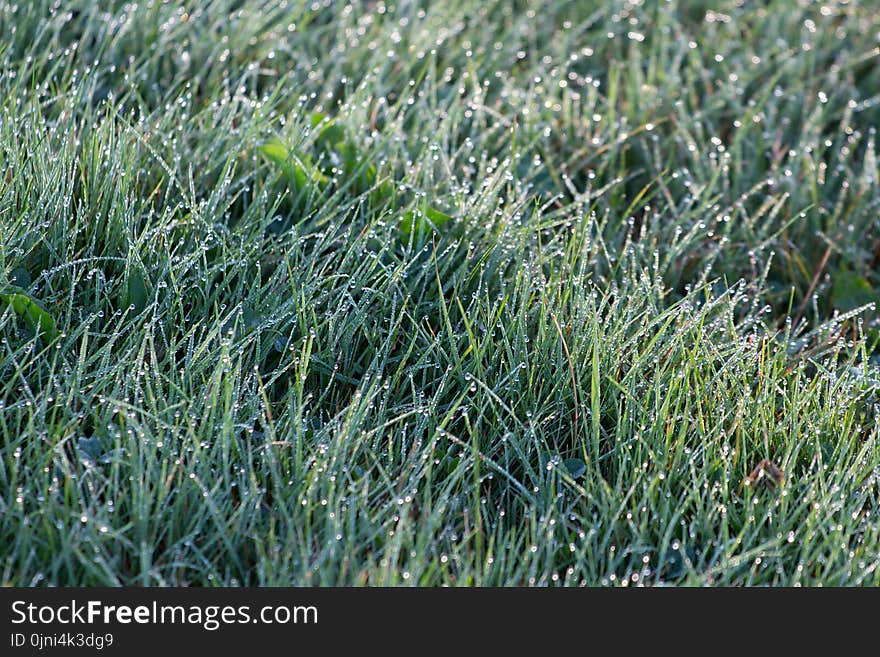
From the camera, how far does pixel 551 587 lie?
1.61 meters

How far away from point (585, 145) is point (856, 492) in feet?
4.23

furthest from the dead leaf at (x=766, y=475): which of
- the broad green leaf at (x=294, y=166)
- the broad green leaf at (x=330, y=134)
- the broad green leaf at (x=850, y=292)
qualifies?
the broad green leaf at (x=330, y=134)

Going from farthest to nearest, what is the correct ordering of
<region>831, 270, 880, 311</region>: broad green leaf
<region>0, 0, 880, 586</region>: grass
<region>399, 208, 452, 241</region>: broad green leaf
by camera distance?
<region>831, 270, 880, 311</region>: broad green leaf
<region>399, 208, 452, 241</region>: broad green leaf
<region>0, 0, 880, 586</region>: grass

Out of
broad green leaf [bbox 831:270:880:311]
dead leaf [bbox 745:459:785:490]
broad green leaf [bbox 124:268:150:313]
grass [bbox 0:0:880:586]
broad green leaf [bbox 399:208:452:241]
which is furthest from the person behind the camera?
broad green leaf [bbox 831:270:880:311]

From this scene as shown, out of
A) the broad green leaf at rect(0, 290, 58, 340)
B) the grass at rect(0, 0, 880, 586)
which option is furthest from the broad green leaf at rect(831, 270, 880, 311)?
the broad green leaf at rect(0, 290, 58, 340)

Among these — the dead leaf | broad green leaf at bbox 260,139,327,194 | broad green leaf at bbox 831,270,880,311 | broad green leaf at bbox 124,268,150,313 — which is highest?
broad green leaf at bbox 260,139,327,194

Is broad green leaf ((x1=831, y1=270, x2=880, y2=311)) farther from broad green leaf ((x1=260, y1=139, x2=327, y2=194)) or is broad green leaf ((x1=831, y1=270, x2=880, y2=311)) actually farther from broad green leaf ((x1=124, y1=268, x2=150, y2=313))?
broad green leaf ((x1=124, y1=268, x2=150, y2=313))

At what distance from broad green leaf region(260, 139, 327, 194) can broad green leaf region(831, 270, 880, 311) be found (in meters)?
1.29

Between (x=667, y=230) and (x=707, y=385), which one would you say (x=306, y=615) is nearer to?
(x=707, y=385)

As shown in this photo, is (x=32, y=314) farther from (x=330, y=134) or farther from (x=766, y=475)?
(x=766, y=475)

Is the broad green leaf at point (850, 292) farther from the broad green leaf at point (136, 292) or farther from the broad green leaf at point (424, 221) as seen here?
the broad green leaf at point (136, 292)

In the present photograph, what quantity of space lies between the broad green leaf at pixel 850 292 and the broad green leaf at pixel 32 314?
5.94ft

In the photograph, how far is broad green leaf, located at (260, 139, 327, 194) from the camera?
7.55 feet

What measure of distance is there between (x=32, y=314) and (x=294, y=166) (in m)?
0.72
